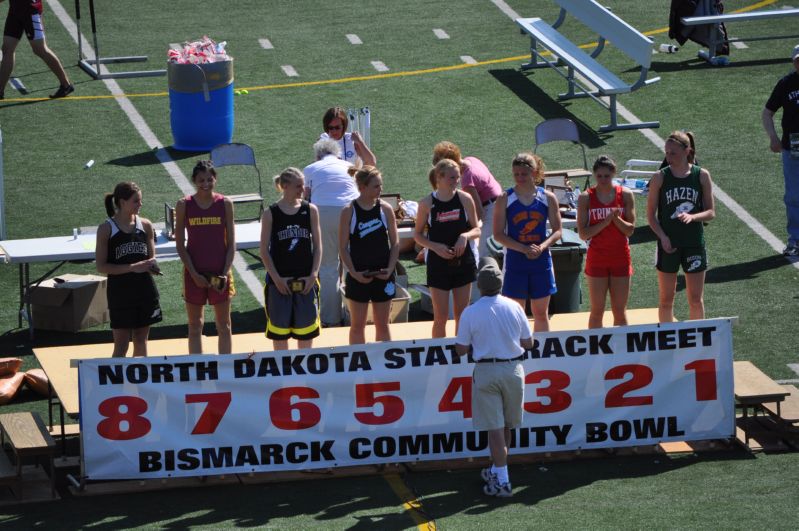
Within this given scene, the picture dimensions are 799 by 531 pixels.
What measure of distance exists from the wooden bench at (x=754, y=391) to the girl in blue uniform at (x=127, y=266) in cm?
461

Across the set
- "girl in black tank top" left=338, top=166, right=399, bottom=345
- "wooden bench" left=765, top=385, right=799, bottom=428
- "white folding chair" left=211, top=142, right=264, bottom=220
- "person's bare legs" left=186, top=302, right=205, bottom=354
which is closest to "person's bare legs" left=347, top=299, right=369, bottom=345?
"girl in black tank top" left=338, top=166, right=399, bottom=345

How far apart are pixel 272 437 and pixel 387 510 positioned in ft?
3.64

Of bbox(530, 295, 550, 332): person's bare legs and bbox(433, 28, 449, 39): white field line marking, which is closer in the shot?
bbox(530, 295, 550, 332): person's bare legs

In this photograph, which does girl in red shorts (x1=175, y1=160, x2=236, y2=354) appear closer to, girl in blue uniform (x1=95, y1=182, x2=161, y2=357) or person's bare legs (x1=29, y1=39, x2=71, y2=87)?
girl in blue uniform (x1=95, y1=182, x2=161, y2=357)

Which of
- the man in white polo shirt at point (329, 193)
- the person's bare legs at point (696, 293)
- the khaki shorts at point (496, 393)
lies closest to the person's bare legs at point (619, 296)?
the person's bare legs at point (696, 293)

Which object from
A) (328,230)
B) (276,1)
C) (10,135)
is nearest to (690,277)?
(328,230)

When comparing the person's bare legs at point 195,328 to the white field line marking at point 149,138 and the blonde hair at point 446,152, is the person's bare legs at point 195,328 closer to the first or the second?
the blonde hair at point 446,152

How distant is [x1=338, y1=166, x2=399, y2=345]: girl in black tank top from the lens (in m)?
11.1

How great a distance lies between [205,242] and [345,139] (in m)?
3.27

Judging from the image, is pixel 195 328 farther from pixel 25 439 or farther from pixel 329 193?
pixel 329 193

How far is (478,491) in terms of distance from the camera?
9.93 m

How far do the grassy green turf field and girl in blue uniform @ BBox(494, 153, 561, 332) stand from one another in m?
1.52

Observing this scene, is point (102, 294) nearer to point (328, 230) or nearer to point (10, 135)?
point (328, 230)

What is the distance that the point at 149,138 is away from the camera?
61.7 ft
